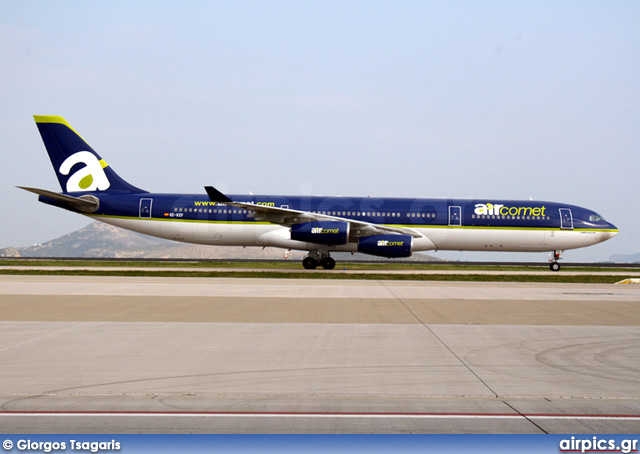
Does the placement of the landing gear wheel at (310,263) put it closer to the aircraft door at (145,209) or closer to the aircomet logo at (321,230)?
the aircomet logo at (321,230)

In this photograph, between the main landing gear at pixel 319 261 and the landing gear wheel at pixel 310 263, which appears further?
the main landing gear at pixel 319 261

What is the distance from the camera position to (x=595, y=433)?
20.1 feet

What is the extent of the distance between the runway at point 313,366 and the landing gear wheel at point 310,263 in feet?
59.5

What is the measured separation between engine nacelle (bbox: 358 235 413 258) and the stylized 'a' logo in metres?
16.4

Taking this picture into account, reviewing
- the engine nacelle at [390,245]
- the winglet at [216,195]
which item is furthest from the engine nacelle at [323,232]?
the winglet at [216,195]

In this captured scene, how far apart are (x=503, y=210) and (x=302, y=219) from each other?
11.5 meters

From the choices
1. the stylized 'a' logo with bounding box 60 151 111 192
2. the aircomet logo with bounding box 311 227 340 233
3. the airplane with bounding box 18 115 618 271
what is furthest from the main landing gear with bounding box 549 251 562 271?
the stylized 'a' logo with bounding box 60 151 111 192

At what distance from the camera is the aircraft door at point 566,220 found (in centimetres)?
3625

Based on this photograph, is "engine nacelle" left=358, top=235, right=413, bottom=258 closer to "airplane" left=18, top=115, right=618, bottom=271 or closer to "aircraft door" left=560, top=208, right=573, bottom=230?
"airplane" left=18, top=115, right=618, bottom=271

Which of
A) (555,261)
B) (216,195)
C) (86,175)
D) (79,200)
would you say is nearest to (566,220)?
(555,261)

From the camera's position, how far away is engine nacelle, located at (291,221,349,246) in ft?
110

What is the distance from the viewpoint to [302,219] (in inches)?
1371

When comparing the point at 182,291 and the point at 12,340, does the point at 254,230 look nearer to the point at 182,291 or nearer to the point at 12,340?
the point at 182,291

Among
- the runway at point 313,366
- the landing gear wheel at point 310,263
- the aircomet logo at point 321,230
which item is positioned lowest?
the landing gear wheel at point 310,263
